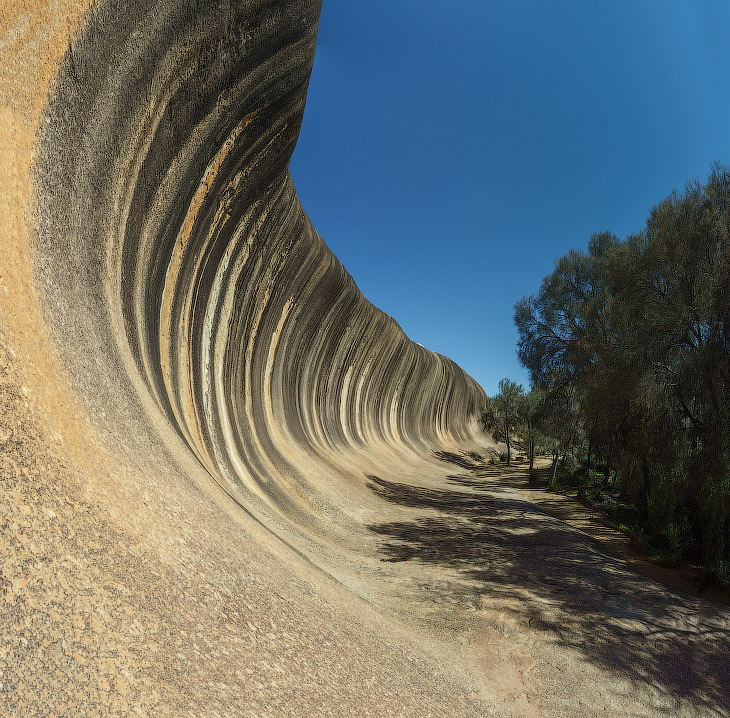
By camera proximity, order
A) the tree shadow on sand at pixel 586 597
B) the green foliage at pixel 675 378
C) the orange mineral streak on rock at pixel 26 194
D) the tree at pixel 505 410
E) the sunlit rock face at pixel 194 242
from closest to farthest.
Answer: the orange mineral streak on rock at pixel 26 194 < the sunlit rock face at pixel 194 242 < the tree shadow on sand at pixel 586 597 < the green foliage at pixel 675 378 < the tree at pixel 505 410

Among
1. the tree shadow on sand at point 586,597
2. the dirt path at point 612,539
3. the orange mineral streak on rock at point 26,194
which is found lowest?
the tree shadow on sand at point 586,597

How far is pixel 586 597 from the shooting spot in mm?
4980

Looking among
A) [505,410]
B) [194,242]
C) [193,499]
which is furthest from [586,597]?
[505,410]

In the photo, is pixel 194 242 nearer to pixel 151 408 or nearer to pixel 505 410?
pixel 151 408

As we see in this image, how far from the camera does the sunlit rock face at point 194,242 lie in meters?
2.92

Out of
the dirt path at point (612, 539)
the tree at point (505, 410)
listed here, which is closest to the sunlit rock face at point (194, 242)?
the dirt path at point (612, 539)

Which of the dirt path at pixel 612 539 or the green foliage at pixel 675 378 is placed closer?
the dirt path at pixel 612 539

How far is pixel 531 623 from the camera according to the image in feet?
14.1

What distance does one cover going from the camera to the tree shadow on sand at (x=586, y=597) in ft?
12.4

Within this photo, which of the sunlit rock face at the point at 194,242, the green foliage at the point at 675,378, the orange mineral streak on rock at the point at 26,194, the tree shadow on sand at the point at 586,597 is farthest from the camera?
the green foliage at the point at 675,378

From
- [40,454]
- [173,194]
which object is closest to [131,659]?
[40,454]

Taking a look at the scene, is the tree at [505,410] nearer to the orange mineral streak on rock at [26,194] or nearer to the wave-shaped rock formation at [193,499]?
the wave-shaped rock formation at [193,499]

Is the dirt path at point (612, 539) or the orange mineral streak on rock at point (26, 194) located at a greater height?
the orange mineral streak on rock at point (26, 194)

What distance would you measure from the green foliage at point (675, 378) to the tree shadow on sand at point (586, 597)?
1291mm
